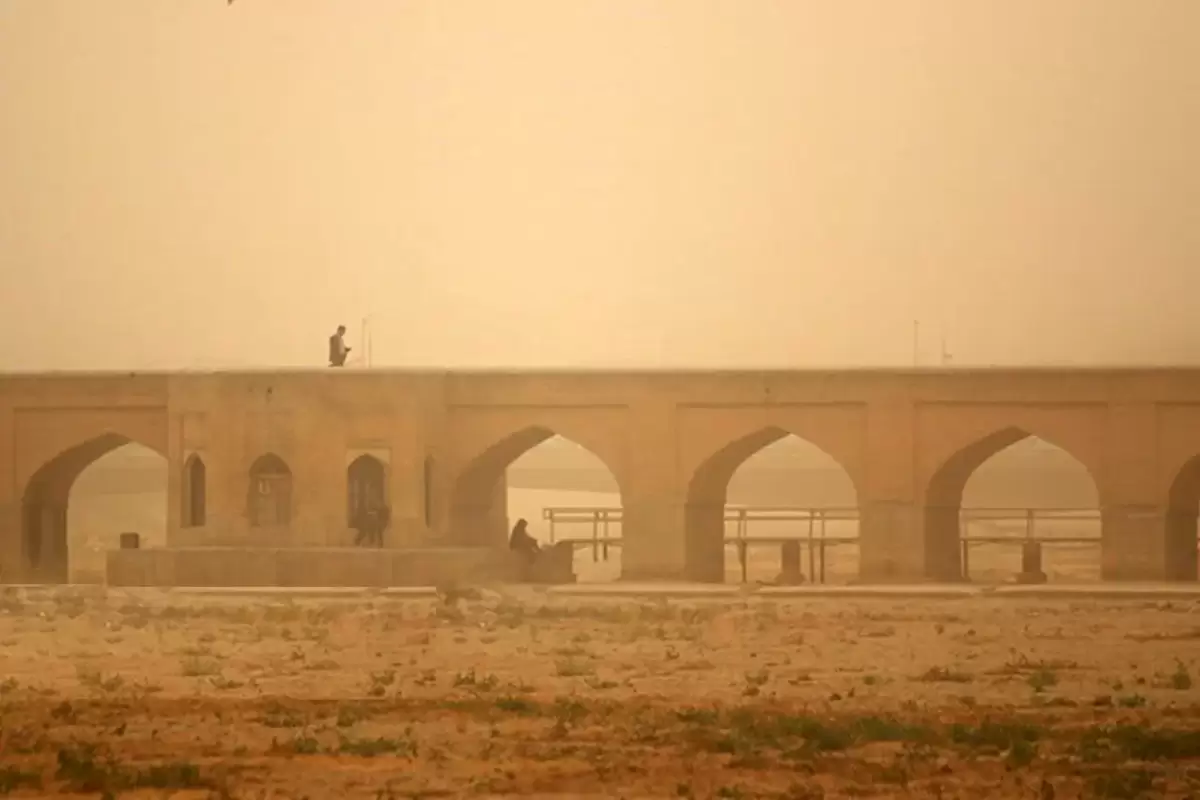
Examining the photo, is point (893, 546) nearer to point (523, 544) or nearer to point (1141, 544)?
point (1141, 544)

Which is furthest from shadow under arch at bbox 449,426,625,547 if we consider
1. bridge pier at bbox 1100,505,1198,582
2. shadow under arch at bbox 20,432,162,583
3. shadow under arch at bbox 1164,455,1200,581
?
shadow under arch at bbox 1164,455,1200,581

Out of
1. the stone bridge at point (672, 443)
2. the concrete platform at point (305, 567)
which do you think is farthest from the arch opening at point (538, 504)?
the concrete platform at point (305, 567)

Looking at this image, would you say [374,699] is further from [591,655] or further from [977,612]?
[977,612]

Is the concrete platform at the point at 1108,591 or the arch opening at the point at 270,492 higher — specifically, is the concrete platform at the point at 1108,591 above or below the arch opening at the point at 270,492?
below

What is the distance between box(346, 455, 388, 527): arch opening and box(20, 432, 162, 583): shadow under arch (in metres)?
3.12

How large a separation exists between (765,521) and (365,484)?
21.8m

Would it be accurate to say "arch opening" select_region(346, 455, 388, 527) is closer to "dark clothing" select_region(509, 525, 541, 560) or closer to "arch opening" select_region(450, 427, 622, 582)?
"arch opening" select_region(450, 427, 622, 582)

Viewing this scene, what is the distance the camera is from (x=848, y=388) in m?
25.2

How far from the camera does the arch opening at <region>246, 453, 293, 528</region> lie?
83.9ft

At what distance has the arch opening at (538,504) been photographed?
26.4 m

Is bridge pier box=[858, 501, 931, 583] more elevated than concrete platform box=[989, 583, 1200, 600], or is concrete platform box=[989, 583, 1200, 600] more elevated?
bridge pier box=[858, 501, 931, 583]

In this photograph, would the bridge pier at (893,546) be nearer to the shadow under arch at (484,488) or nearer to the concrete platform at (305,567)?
the shadow under arch at (484,488)

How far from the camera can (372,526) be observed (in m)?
25.3

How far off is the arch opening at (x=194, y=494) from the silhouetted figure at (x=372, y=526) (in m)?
1.95
